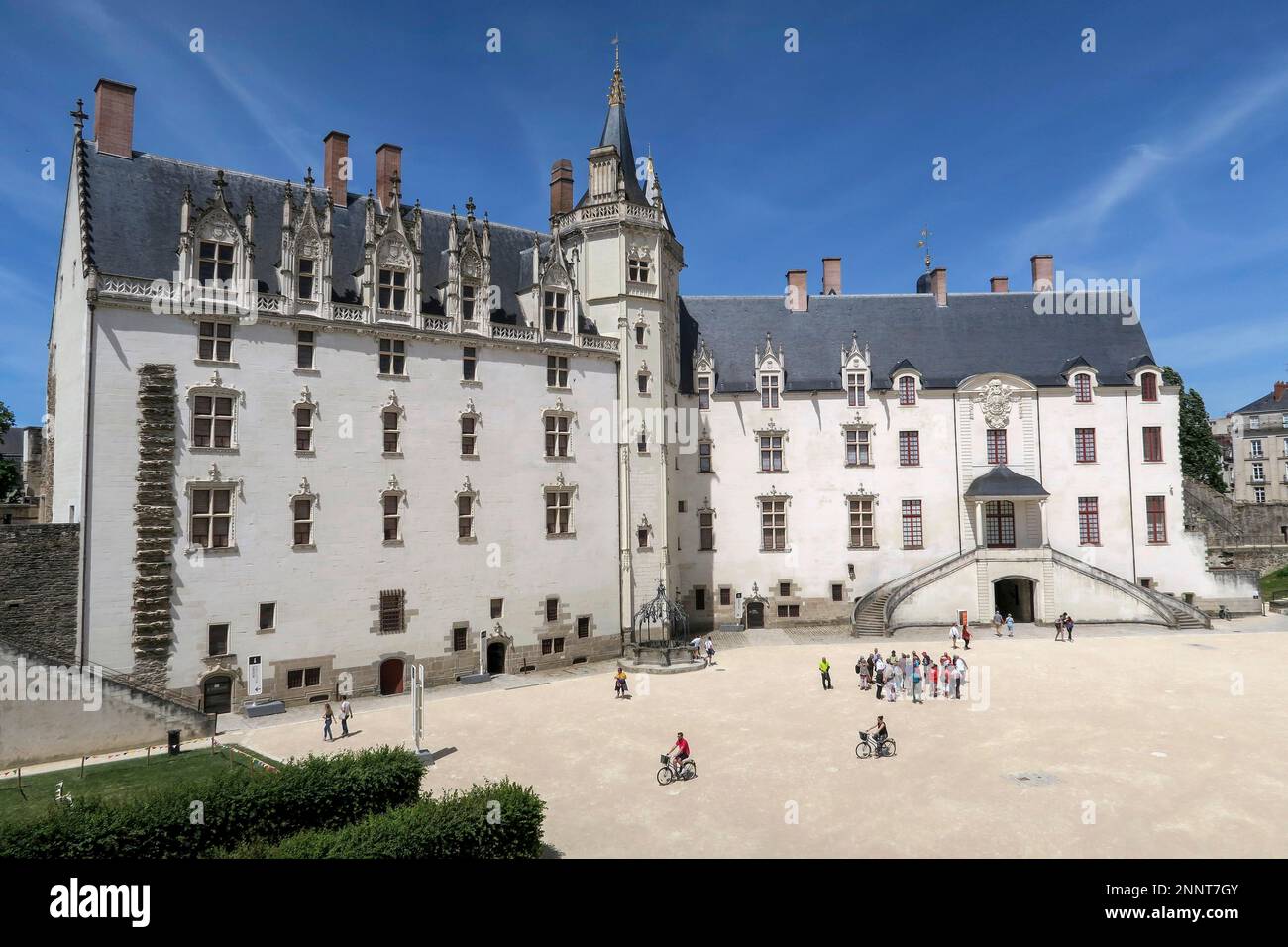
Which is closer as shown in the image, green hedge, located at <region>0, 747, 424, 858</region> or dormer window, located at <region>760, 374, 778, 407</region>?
green hedge, located at <region>0, 747, 424, 858</region>

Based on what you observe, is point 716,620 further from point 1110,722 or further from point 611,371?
point 1110,722

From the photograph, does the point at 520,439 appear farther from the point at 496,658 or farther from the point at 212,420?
the point at 212,420

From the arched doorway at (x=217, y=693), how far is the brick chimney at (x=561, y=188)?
2828 cm

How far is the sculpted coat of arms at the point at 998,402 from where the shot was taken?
44625 mm

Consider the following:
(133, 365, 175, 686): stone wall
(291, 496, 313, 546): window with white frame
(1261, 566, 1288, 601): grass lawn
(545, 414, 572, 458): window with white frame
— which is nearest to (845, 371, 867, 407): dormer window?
(545, 414, 572, 458): window with white frame

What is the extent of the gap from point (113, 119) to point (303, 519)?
1834 cm

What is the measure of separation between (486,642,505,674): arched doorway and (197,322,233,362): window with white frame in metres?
16.0

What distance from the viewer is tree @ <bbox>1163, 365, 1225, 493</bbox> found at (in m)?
67.2

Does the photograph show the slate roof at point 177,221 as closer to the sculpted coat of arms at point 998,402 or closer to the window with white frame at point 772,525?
the window with white frame at point 772,525

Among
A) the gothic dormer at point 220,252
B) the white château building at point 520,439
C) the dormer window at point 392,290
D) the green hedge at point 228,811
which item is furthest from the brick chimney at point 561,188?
the green hedge at point 228,811

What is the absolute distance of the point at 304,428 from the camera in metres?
29.7

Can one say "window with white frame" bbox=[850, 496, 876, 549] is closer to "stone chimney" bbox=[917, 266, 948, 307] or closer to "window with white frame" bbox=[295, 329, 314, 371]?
"stone chimney" bbox=[917, 266, 948, 307]
